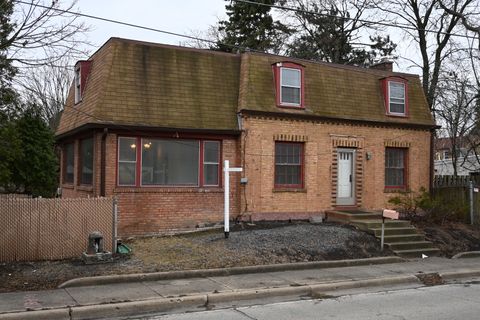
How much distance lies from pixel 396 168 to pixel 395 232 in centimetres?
472

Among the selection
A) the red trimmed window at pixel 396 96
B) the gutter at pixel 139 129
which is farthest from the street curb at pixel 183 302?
the red trimmed window at pixel 396 96

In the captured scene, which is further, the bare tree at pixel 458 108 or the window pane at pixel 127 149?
the bare tree at pixel 458 108

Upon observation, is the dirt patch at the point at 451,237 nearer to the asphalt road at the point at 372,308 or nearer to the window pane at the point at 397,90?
the window pane at the point at 397,90

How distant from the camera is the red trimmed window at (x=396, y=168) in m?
19.6

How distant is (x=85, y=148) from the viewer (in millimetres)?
16734

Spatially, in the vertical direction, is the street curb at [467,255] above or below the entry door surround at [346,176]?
below

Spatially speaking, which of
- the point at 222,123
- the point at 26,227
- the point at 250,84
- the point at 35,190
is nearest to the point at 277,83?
the point at 250,84

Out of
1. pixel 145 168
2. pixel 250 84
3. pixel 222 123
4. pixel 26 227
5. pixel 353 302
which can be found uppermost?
pixel 250 84

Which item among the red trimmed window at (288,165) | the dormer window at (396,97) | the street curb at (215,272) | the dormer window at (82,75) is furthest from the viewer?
the dormer window at (396,97)

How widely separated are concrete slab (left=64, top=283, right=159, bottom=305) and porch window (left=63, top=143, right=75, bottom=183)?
9.44m

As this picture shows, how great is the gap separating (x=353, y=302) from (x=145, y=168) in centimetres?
827

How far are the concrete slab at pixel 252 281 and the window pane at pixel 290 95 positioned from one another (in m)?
7.84

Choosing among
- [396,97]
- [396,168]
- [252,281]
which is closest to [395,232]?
[396,168]

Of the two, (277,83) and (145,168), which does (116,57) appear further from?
(277,83)
